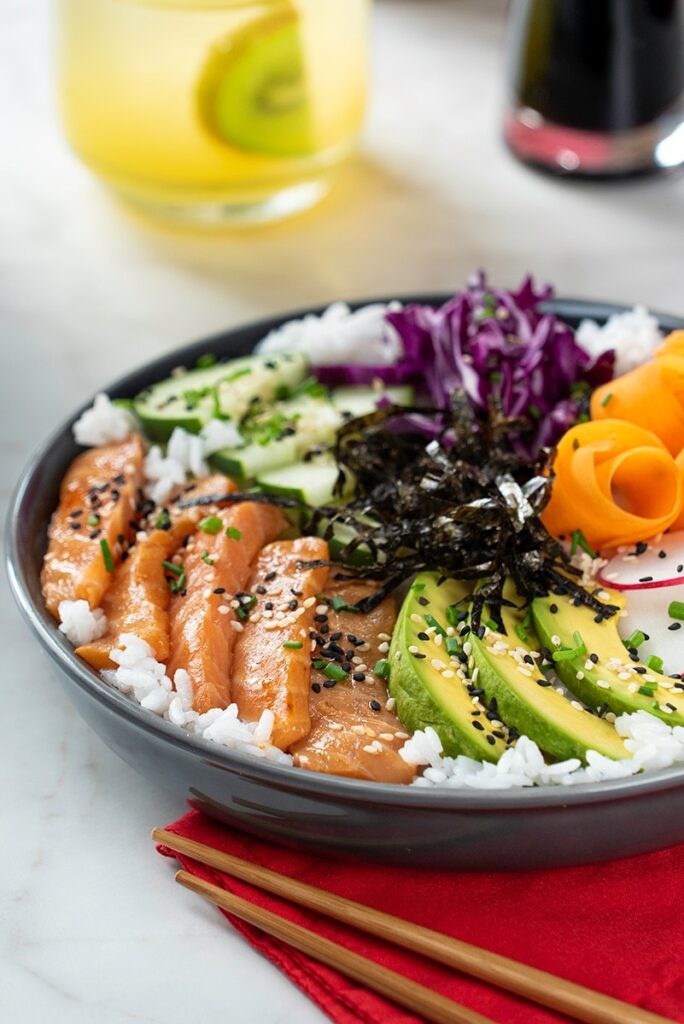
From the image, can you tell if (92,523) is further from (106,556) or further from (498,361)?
(498,361)

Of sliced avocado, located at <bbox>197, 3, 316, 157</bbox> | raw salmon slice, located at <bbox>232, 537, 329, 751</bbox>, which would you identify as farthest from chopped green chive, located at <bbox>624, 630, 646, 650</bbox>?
sliced avocado, located at <bbox>197, 3, 316, 157</bbox>

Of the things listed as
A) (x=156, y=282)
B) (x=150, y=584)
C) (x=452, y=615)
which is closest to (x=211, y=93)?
(x=156, y=282)

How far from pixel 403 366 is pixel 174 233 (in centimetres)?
126

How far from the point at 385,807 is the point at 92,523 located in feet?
2.75

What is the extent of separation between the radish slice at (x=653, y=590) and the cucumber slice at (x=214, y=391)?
2.64 ft

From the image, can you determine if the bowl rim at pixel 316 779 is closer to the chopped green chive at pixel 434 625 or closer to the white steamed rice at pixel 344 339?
the chopped green chive at pixel 434 625

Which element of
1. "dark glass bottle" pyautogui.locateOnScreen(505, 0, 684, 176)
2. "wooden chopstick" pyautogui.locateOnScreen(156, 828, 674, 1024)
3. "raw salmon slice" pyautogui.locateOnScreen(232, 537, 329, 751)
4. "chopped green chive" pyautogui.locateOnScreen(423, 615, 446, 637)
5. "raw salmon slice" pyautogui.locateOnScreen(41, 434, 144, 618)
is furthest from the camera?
"dark glass bottle" pyautogui.locateOnScreen(505, 0, 684, 176)

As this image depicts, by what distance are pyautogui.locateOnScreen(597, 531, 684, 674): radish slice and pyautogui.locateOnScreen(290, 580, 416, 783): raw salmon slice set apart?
38 cm

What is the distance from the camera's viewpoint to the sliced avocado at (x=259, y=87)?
3.03 m

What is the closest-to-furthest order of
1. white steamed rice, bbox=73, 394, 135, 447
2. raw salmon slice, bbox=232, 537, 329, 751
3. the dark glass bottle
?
raw salmon slice, bbox=232, 537, 329, 751 < white steamed rice, bbox=73, 394, 135, 447 < the dark glass bottle

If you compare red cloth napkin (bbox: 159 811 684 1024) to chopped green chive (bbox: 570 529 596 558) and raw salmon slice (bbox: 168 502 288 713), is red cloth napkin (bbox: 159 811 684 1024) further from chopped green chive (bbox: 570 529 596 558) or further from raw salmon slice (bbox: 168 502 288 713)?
chopped green chive (bbox: 570 529 596 558)

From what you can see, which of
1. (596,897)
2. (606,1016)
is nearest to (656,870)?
(596,897)

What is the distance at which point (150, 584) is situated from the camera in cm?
212

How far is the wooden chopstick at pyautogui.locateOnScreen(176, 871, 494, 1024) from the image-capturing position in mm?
1638
